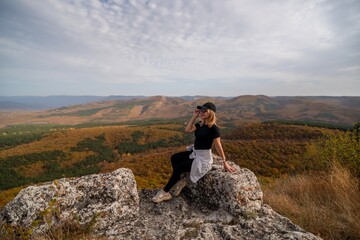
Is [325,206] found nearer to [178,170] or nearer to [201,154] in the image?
[201,154]

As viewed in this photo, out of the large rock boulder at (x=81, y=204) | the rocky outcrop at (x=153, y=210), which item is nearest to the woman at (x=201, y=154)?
the rocky outcrop at (x=153, y=210)

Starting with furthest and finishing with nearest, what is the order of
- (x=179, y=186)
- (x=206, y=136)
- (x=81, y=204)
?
1. (x=179, y=186)
2. (x=206, y=136)
3. (x=81, y=204)

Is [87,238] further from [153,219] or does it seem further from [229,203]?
[229,203]

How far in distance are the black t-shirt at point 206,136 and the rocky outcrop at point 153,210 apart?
0.86 meters

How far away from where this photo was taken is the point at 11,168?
71.9 m

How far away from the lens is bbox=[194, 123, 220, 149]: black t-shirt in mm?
5746

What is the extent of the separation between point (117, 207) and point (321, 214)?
501 centimetres

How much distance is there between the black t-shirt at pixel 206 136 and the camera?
226 inches

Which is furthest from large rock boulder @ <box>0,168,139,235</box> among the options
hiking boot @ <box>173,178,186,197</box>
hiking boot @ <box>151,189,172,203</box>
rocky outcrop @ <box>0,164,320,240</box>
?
hiking boot @ <box>173,178,186,197</box>

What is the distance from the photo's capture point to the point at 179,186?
618 cm

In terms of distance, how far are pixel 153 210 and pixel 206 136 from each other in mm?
2466

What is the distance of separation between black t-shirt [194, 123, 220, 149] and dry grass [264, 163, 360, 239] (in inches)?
102

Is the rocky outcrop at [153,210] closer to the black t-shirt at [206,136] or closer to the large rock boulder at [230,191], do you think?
the large rock boulder at [230,191]

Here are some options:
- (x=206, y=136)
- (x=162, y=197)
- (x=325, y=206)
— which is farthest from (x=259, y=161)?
(x=162, y=197)
